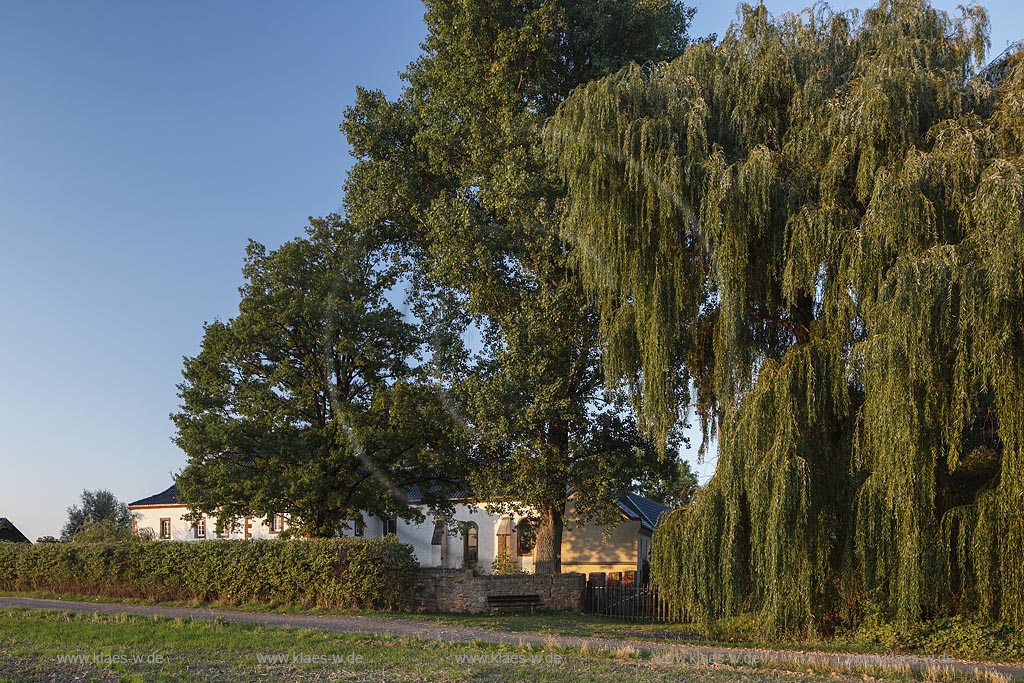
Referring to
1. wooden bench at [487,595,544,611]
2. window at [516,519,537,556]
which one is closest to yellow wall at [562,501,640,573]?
window at [516,519,537,556]

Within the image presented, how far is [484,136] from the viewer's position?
79.7 ft

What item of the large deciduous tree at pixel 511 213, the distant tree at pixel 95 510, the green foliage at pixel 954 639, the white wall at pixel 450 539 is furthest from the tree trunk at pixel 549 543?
the distant tree at pixel 95 510

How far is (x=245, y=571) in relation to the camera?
21578 mm

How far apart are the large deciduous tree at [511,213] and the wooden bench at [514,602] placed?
1.68 meters

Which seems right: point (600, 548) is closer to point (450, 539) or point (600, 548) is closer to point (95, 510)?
point (450, 539)

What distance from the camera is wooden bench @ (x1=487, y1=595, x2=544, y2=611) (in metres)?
22.4

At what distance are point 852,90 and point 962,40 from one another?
2.45 meters

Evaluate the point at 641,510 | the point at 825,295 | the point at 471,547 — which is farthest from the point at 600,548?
the point at 825,295

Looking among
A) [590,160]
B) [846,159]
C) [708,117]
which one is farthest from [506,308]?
[846,159]

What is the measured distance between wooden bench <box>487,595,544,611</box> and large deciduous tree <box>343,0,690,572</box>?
168 cm

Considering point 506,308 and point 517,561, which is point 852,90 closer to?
point 506,308

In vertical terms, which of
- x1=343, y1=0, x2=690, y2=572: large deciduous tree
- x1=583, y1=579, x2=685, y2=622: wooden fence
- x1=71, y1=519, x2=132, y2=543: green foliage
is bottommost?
x1=583, y1=579, x2=685, y2=622: wooden fence

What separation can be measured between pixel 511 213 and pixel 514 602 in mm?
9942

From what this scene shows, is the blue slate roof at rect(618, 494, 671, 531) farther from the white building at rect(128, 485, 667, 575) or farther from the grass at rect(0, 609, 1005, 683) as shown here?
the grass at rect(0, 609, 1005, 683)
